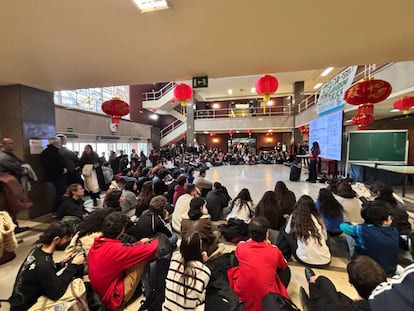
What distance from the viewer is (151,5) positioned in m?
1.63

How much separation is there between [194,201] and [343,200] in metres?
2.21

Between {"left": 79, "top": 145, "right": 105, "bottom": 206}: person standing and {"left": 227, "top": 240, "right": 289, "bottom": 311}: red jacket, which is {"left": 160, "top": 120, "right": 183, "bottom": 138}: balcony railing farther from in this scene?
{"left": 227, "top": 240, "right": 289, "bottom": 311}: red jacket

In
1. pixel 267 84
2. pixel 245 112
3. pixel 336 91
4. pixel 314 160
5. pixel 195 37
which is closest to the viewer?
pixel 195 37

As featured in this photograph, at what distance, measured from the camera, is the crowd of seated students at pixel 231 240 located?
1.35 metres

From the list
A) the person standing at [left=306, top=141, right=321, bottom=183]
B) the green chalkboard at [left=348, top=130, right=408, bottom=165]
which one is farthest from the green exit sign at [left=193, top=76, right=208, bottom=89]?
the green chalkboard at [left=348, top=130, right=408, bottom=165]

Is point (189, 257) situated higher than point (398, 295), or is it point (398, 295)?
point (398, 295)

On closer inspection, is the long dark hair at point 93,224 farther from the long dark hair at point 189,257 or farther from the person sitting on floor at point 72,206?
the person sitting on floor at point 72,206

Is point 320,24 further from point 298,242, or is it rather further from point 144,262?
point 144,262

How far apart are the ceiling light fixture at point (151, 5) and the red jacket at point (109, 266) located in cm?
192

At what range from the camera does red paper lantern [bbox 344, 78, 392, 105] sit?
3.05m

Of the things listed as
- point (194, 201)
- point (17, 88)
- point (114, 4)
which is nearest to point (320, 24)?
point (114, 4)

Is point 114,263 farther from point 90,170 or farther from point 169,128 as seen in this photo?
point 169,128

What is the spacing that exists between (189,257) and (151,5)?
198cm

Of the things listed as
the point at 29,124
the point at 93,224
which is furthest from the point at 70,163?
the point at 93,224
